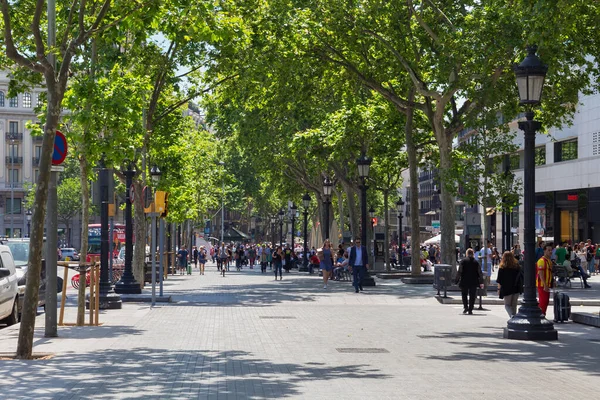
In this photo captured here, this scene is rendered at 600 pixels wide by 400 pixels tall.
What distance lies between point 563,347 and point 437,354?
104 inches

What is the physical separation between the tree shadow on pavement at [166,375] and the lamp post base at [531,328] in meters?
5.25

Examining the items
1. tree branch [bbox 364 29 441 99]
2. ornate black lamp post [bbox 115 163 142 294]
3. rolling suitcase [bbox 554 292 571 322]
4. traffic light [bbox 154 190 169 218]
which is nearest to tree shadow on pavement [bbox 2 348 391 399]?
rolling suitcase [bbox 554 292 571 322]

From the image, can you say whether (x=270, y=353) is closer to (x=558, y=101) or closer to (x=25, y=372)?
(x=25, y=372)

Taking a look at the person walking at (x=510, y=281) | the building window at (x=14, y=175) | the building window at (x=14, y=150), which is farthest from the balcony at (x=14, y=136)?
the person walking at (x=510, y=281)

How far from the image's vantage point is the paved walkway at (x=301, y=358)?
1230 cm

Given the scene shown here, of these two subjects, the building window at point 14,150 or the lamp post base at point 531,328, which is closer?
the lamp post base at point 531,328

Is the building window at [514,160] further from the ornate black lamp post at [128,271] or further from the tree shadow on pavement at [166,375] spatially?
the tree shadow on pavement at [166,375]

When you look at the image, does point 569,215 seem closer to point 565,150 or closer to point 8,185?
point 565,150

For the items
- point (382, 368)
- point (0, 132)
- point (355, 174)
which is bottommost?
point (382, 368)

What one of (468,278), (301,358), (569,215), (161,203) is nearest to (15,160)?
(569,215)

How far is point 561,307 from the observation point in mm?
23891

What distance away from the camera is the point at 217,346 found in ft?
58.6

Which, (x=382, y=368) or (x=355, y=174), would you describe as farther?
(x=355, y=174)


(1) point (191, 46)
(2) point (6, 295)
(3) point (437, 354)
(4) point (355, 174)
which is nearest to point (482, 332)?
(3) point (437, 354)
